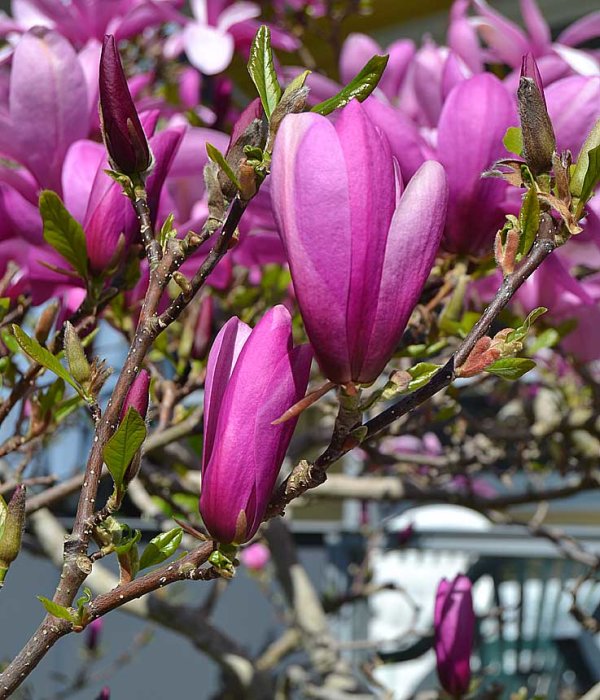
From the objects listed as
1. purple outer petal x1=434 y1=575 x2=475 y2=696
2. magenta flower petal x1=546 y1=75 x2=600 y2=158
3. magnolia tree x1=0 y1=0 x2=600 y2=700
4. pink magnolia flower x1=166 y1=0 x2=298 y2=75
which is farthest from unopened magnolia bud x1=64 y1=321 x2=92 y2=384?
pink magnolia flower x1=166 y1=0 x2=298 y2=75

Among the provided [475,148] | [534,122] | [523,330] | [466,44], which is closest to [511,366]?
[523,330]

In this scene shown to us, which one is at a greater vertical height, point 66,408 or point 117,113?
point 117,113

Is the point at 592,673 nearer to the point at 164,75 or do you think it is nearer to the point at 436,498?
the point at 436,498

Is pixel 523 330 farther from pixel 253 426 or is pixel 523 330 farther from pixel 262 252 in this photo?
pixel 262 252


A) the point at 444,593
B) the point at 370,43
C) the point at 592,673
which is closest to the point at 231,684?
the point at 592,673

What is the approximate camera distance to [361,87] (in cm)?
41

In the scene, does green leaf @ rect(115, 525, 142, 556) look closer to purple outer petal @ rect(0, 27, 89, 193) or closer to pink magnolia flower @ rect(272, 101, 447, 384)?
pink magnolia flower @ rect(272, 101, 447, 384)

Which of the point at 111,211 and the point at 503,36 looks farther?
Answer: the point at 503,36

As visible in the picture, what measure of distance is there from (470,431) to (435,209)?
1.07 meters

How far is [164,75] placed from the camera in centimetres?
208

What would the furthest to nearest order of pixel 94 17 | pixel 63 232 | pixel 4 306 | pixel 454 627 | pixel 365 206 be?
pixel 94 17, pixel 454 627, pixel 4 306, pixel 63 232, pixel 365 206

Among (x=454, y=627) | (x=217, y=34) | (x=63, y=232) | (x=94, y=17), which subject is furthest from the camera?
(x=217, y=34)

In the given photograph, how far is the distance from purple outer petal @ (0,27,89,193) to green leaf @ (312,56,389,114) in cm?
25

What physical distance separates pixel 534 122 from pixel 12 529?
32cm
